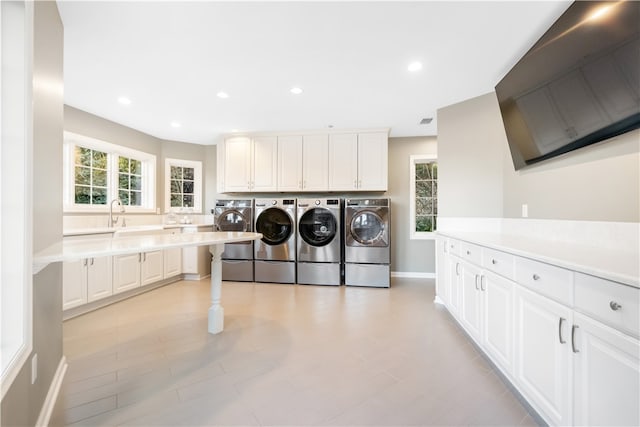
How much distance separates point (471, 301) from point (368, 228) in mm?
1900

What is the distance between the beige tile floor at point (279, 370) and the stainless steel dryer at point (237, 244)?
116 cm

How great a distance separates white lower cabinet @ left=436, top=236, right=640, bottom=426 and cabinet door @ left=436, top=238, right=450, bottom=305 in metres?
0.75

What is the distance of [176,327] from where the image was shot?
94.9 inches

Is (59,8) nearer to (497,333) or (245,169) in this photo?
(245,169)

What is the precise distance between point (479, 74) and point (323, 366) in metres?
2.82

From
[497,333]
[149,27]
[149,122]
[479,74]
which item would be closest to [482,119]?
[479,74]

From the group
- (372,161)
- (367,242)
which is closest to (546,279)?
(367,242)

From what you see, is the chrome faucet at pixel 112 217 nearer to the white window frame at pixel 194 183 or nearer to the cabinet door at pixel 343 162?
the white window frame at pixel 194 183

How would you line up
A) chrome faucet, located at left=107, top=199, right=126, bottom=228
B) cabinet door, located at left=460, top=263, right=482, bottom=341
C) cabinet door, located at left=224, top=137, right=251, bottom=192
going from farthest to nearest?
1. cabinet door, located at left=224, top=137, right=251, bottom=192
2. chrome faucet, located at left=107, top=199, right=126, bottom=228
3. cabinet door, located at left=460, top=263, right=482, bottom=341

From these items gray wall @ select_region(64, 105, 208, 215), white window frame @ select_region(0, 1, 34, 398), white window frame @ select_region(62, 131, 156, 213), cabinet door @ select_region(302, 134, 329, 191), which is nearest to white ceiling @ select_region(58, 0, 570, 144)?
gray wall @ select_region(64, 105, 208, 215)

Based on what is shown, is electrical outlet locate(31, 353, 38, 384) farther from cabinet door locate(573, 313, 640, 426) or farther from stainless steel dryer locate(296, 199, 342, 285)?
stainless steel dryer locate(296, 199, 342, 285)

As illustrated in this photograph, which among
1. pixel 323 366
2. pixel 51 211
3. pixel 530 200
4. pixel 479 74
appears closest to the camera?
pixel 51 211

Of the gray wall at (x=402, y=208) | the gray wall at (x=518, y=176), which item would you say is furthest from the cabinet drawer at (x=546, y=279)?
the gray wall at (x=402, y=208)

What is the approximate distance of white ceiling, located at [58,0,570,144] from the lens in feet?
5.45
